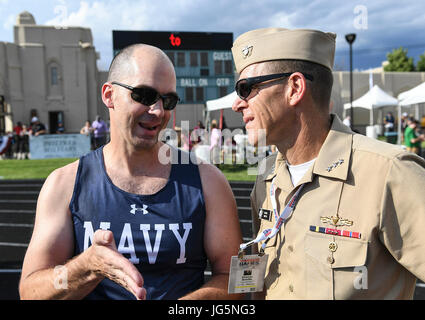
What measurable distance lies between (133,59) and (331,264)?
1.37 metres

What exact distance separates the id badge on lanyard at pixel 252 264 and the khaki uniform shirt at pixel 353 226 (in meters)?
0.04

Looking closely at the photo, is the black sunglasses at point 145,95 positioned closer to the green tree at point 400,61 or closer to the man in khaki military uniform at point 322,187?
the man in khaki military uniform at point 322,187

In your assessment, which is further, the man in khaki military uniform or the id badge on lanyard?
the id badge on lanyard

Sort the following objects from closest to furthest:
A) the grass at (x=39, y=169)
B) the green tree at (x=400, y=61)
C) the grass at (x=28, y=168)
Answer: the grass at (x=39, y=169) → the grass at (x=28, y=168) → the green tree at (x=400, y=61)

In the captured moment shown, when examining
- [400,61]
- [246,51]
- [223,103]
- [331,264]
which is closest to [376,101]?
[223,103]

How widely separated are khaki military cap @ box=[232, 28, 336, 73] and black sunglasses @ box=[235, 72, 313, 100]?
0.28ft

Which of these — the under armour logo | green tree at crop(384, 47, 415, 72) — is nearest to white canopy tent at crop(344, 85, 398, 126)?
the under armour logo

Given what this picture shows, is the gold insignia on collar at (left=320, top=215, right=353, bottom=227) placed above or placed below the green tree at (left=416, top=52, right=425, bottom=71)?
below

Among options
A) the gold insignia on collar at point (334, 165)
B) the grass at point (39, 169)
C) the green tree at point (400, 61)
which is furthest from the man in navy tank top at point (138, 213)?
the green tree at point (400, 61)

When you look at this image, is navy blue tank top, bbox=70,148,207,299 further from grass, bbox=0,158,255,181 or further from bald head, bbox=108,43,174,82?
grass, bbox=0,158,255,181

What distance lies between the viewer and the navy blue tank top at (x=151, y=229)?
190 cm

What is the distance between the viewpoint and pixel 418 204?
5.23 feet

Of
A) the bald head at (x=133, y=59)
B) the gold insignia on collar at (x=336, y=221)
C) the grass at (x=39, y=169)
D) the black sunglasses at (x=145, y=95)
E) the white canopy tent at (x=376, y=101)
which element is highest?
the white canopy tent at (x=376, y=101)

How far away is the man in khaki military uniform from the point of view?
1.66 m
